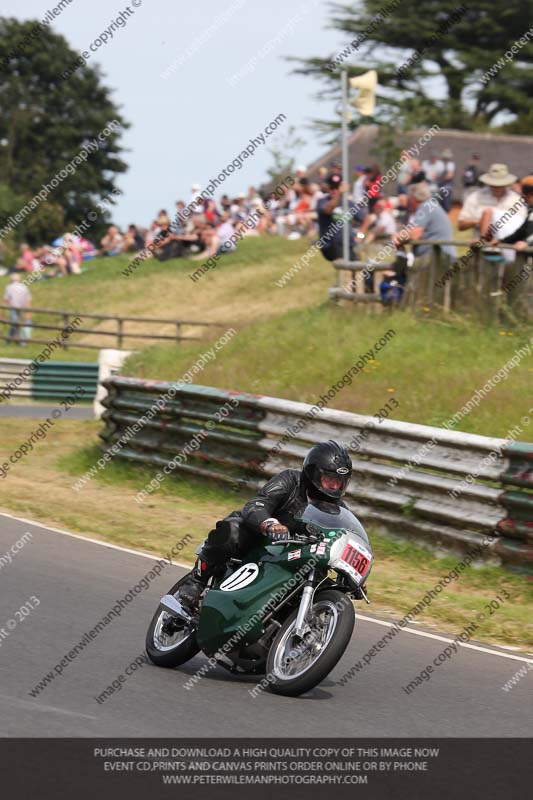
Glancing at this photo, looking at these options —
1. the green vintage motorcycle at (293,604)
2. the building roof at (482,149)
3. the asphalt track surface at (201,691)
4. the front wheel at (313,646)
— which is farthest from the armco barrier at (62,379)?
the building roof at (482,149)

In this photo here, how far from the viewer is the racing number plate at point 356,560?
680 cm

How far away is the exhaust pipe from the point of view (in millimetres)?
7566

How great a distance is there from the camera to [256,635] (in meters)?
7.07

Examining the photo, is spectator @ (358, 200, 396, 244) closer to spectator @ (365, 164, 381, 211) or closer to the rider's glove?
spectator @ (365, 164, 381, 211)

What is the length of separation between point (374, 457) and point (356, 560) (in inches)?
209

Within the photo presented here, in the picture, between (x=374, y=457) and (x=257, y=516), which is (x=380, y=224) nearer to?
(x=374, y=457)

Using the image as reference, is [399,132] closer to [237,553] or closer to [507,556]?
[507,556]

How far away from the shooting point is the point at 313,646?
22.4ft

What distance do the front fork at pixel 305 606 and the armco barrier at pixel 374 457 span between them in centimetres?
405

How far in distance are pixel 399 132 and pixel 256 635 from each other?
110 feet

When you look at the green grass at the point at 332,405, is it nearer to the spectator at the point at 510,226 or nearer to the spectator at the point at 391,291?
the spectator at the point at 391,291

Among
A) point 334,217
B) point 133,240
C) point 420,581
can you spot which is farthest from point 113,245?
point 420,581

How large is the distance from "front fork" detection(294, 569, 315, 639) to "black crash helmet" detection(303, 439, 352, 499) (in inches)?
17.6

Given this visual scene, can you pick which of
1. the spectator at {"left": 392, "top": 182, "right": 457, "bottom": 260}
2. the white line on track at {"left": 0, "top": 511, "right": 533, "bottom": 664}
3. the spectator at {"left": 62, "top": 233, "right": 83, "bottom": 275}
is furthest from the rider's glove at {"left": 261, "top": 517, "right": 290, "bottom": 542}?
the spectator at {"left": 62, "top": 233, "right": 83, "bottom": 275}
